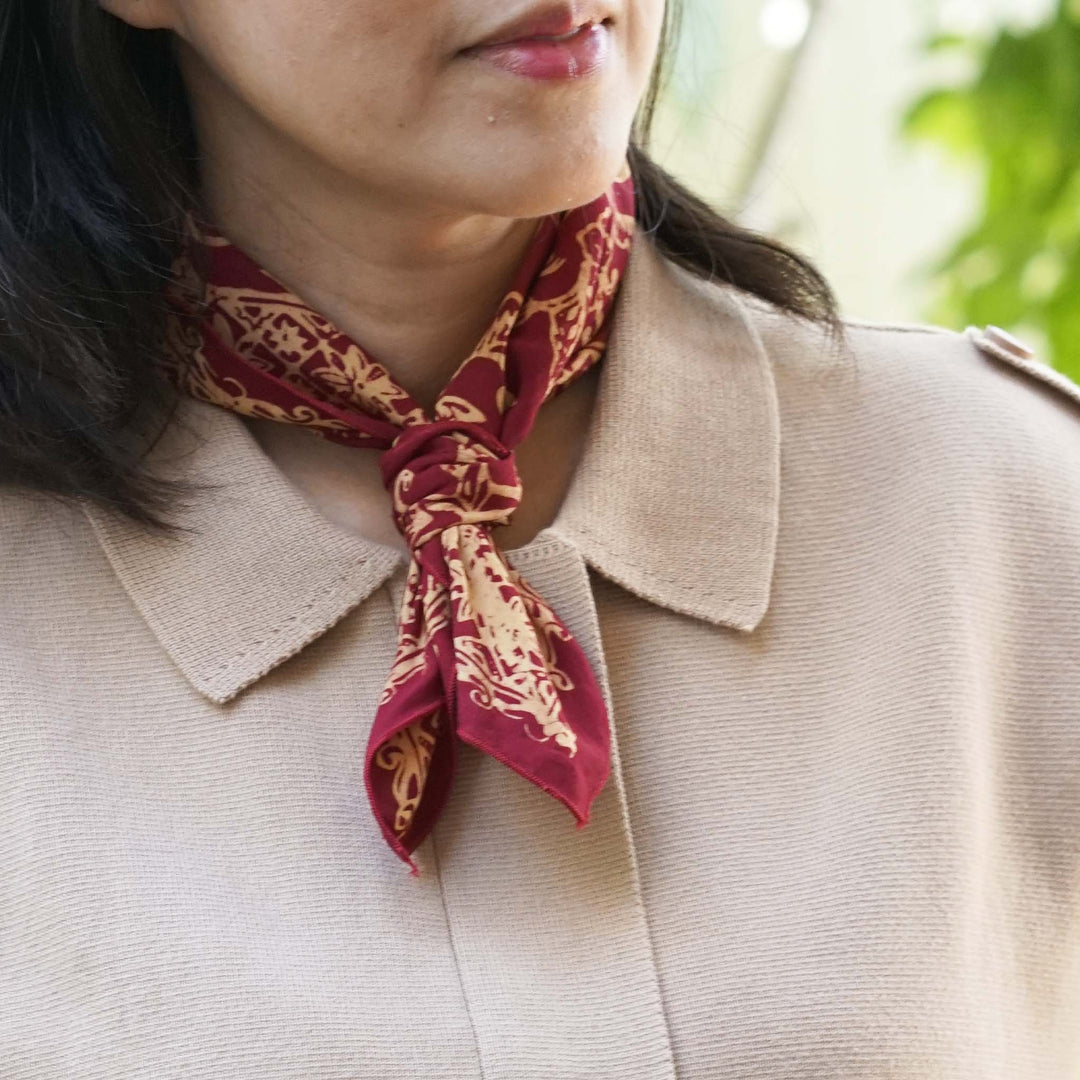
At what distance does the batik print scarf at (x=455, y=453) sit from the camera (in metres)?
0.96

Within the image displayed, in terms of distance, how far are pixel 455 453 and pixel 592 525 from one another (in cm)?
11

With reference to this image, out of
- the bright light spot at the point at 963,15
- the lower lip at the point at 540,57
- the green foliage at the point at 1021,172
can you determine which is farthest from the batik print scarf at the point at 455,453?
the bright light spot at the point at 963,15

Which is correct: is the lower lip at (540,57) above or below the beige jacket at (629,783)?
above

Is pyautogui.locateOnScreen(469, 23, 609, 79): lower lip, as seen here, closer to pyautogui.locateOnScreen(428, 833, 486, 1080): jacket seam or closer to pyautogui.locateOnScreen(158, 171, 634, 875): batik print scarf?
pyautogui.locateOnScreen(158, 171, 634, 875): batik print scarf

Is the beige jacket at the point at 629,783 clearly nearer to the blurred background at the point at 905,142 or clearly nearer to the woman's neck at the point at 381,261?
the woman's neck at the point at 381,261

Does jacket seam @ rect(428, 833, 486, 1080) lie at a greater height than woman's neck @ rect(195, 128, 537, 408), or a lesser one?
lesser

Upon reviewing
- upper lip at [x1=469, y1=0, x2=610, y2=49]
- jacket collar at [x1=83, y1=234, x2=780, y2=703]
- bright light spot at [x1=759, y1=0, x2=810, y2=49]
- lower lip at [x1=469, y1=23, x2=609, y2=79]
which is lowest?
bright light spot at [x1=759, y1=0, x2=810, y2=49]

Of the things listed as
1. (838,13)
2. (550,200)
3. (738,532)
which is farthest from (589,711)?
(838,13)

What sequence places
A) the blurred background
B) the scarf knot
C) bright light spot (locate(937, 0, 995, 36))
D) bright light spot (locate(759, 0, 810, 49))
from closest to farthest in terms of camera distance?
the scarf knot → the blurred background → bright light spot (locate(937, 0, 995, 36)) → bright light spot (locate(759, 0, 810, 49))

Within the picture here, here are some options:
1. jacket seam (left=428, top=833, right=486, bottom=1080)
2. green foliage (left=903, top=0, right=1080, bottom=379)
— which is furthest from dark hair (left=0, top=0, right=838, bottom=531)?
green foliage (left=903, top=0, right=1080, bottom=379)

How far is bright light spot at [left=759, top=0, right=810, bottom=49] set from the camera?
2.23m

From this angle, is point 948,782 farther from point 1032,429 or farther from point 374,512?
point 374,512

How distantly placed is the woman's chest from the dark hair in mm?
133

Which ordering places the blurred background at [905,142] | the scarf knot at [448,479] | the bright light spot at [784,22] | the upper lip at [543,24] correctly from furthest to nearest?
the bright light spot at [784,22] < the blurred background at [905,142] < the scarf knot at [448,479] < the upper lip at [543,24]
